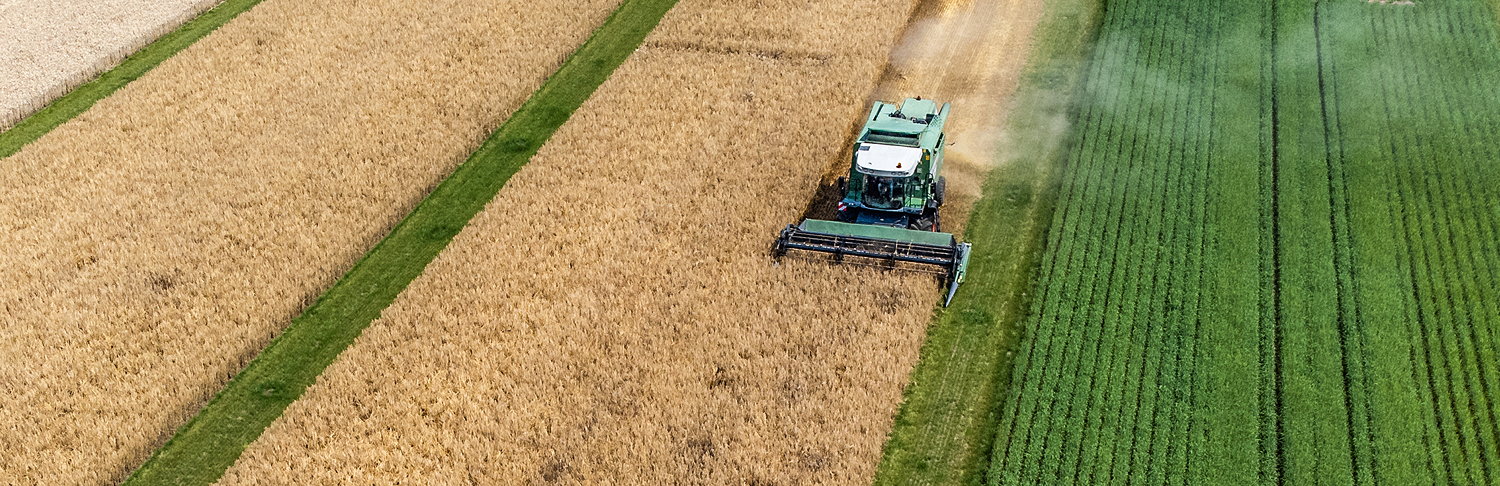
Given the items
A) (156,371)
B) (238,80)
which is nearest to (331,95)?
(238,80)

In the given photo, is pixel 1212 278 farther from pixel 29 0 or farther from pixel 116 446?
pixel 29 0

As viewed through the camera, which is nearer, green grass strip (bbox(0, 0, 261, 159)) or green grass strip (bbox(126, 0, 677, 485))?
green grass strip (bbox(126, 0, 677, 485))

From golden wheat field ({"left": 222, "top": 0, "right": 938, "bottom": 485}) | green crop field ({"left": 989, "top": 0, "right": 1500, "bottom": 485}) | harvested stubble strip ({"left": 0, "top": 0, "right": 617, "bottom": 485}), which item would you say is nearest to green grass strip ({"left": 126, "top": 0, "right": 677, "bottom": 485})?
harvested stubble strip ({"left": 0, "top": 0, "right": 617, "bottom": 485})

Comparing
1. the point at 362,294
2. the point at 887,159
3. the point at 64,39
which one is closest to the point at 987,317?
the point at 887,159

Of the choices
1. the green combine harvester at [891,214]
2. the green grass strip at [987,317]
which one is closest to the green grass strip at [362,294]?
the green combine harvester at [891,214]

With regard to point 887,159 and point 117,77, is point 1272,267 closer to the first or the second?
point 887,159

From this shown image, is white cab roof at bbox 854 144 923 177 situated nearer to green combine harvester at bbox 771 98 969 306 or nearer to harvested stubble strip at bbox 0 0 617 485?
green combine harvester at bbox 771 98 969 306
